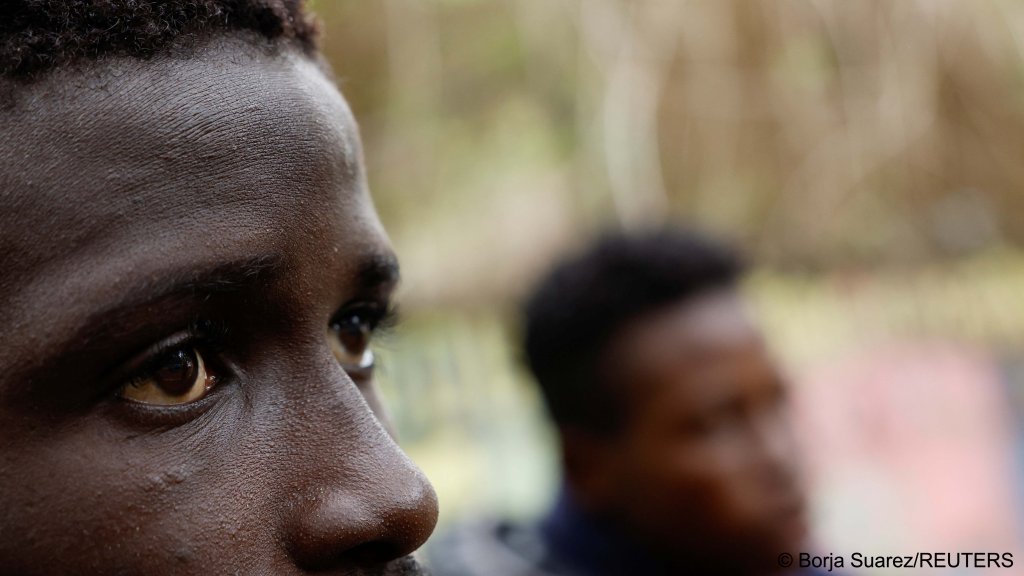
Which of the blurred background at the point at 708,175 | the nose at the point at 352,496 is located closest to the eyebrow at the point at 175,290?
the nose at the point at 352,496

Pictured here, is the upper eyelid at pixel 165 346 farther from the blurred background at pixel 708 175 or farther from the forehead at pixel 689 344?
the forehead at pixel 689 344

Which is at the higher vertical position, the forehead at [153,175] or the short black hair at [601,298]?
the forehead at [153,175]

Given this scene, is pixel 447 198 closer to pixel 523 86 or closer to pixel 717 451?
pixel 523 86

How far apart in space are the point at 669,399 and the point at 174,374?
2.18m

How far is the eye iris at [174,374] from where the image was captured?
1011 mm

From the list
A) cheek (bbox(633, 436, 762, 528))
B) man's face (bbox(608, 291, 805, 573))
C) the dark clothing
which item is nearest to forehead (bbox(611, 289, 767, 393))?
man's face (bbox(608, 291, 805, 573))

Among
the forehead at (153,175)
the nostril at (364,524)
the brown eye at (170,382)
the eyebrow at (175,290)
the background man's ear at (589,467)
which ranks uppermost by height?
the forehead at (153,175)

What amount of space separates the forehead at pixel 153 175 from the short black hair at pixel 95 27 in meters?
0.02

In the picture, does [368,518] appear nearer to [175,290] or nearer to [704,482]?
[175,290]

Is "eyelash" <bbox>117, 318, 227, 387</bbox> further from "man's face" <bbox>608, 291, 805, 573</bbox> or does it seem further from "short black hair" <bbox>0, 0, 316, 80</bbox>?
"man's face" <bbox>608, 291, 805, 573</bbox>

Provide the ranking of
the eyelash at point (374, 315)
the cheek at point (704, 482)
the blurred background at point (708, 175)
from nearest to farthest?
the eyelash at point (374, 315) → the cheek at point (704, 482) → the blurred background at point (708, 175)

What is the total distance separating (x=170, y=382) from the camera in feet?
3.33

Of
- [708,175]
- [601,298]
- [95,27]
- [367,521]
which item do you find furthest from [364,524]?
[708,175]

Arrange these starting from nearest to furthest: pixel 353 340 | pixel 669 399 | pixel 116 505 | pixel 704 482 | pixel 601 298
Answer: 1. pixel 116 505
2. pixel 353 340
3. pixel 704 482
4. pixel 669 399
5. pixel 601 298
